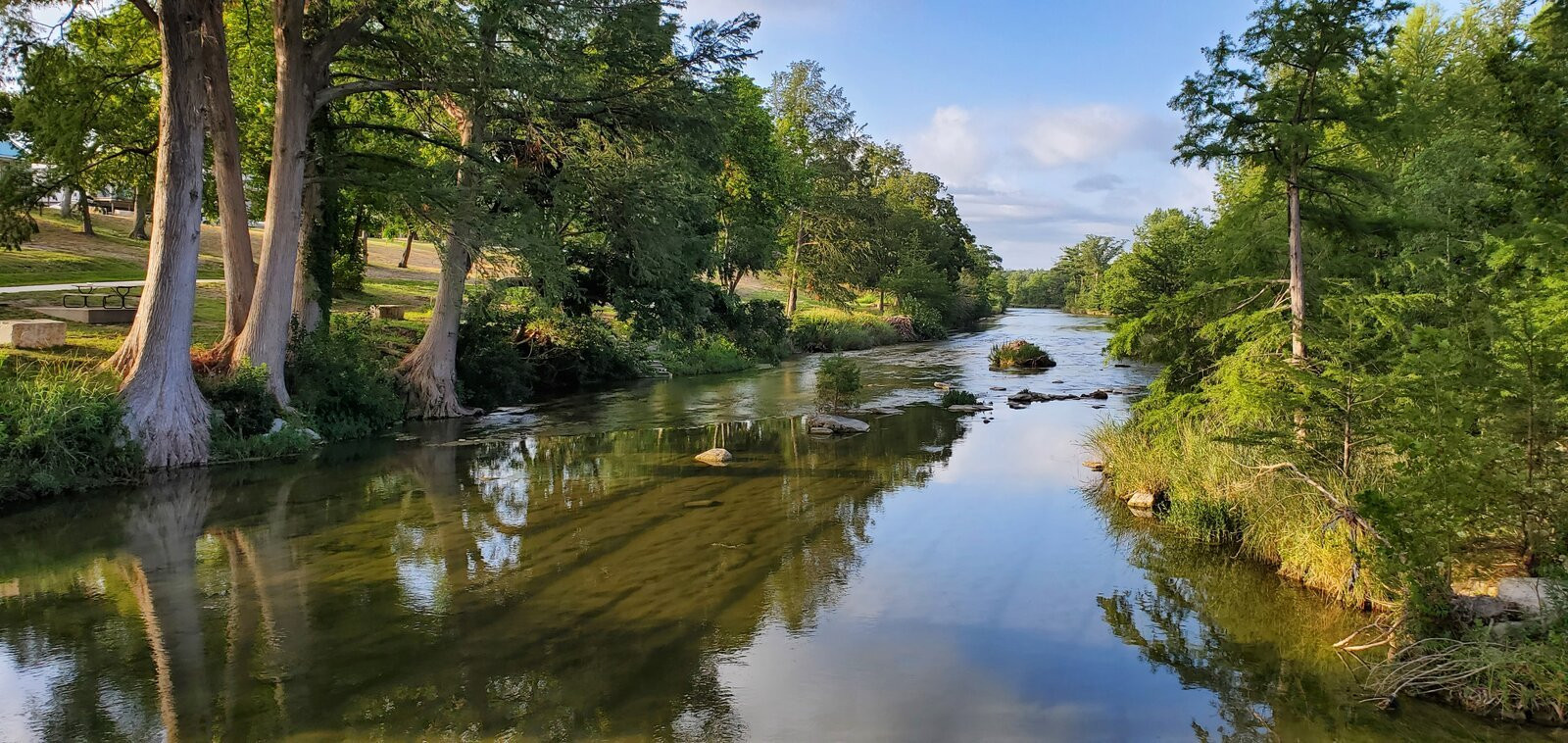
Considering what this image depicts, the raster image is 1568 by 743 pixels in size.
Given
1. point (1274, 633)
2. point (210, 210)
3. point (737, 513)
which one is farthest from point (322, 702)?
point (210, 210)

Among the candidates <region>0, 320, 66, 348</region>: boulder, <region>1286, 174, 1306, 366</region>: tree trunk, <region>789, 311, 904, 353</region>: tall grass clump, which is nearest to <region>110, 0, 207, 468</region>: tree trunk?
<region>0, 320, 66, 348</region>: boulder

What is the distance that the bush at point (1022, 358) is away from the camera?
1407 inches

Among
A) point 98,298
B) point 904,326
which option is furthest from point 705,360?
point 904,326

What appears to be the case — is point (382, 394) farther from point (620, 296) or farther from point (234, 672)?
point (234, 672)

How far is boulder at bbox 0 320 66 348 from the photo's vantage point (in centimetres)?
1580

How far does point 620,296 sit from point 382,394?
644cm

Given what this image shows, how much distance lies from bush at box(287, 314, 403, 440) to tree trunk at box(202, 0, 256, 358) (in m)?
1.56

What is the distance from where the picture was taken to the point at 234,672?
22.3 ft

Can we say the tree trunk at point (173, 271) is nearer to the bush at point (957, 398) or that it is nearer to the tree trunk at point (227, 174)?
the tree trunk at point (227, 174)

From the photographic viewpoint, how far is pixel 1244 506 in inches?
431

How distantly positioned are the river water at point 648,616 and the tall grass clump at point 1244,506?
411mm

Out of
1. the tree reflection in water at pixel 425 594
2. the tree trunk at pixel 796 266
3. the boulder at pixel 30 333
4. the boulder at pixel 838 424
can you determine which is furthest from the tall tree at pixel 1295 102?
the tree trunk at pixel 796 266

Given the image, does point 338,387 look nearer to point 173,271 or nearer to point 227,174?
point 173,271

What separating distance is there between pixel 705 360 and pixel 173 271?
21.7 meters
